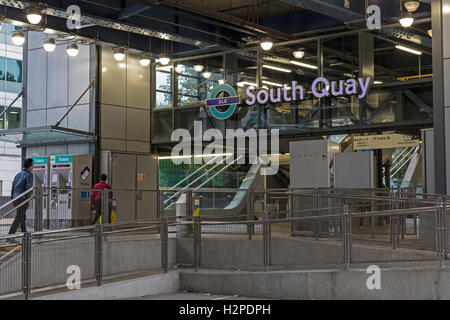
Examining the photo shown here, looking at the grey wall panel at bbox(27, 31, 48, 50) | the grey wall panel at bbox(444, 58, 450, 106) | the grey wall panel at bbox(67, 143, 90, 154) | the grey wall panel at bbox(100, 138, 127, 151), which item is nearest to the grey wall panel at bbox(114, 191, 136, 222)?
the grey wall panel at bbox(100, 138, 127, 151)

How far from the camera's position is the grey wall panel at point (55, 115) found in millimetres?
24241

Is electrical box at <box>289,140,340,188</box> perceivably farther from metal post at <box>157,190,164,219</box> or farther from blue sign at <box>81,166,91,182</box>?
blue sign at <box>81,166,91,182</box>

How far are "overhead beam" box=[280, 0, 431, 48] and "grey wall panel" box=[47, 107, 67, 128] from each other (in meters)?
9.58

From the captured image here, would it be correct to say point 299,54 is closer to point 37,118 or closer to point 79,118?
point 79,118

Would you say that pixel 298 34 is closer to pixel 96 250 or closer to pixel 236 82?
pixel 236 82

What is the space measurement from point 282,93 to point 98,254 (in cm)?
1110

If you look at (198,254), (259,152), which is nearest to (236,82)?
(259,152)

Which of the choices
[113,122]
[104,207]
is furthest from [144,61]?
[104,207]

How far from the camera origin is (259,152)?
2422cm

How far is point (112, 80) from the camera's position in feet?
79.5

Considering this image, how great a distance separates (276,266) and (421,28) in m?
9.98

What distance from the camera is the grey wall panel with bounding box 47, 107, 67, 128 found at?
24.2 meters

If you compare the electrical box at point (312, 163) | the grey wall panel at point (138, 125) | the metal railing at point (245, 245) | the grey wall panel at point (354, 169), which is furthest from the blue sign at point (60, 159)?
the grey wall panel at point (354, 169)
